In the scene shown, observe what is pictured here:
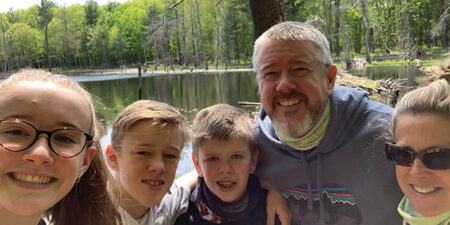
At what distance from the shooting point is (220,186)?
85.2 inches

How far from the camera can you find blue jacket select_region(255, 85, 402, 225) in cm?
206

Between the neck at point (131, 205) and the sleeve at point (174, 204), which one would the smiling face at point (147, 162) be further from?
the sleeve at point (174, 204)

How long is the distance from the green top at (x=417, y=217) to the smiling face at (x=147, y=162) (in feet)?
4.28

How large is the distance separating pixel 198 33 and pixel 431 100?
2175 inches

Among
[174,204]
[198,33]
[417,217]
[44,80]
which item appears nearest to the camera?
[44,80]

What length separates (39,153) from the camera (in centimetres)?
133

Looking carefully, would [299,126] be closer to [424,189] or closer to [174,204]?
[424,189]

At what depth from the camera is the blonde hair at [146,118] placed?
2.06 m

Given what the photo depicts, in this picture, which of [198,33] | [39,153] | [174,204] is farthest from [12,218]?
[198,33]

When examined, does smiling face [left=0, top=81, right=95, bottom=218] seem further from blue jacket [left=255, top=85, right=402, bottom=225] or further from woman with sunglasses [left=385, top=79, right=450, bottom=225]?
woman with sunglasses [left=385, top=79, right=450, bottom=225]

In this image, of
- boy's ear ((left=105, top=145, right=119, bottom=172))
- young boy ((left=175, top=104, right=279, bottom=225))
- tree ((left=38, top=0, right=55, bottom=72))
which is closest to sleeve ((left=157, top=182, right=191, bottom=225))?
young boy ((left=175, top=104, right=279, bottom=225))

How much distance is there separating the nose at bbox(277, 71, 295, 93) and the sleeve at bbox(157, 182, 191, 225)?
1000 millimetres

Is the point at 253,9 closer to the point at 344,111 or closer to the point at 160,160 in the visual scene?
→ the point at 344,111

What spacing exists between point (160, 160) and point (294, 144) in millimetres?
889
